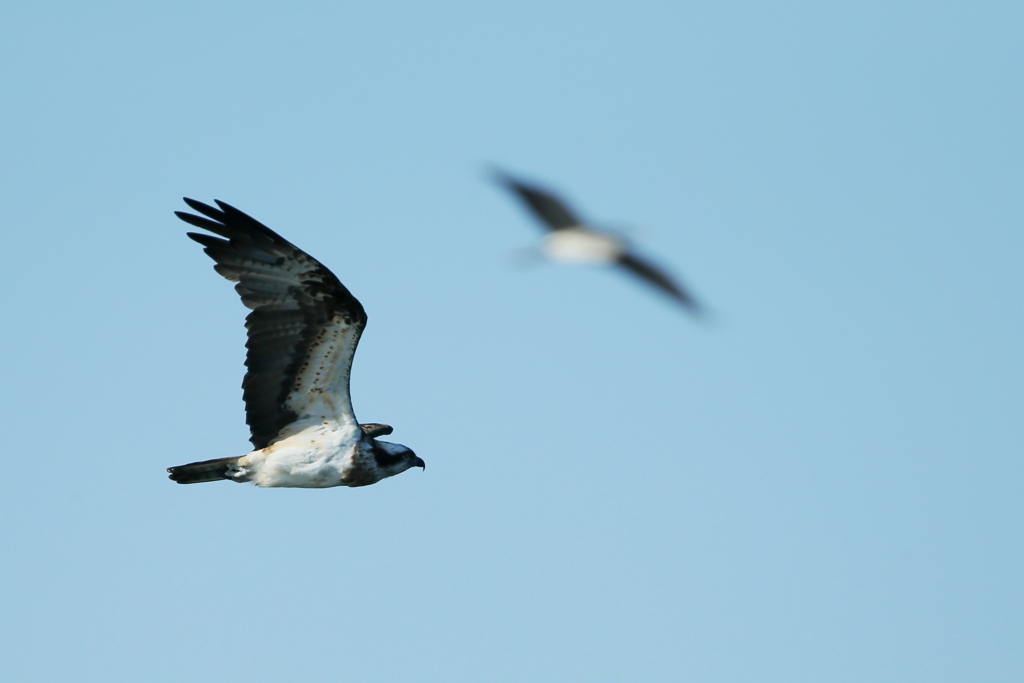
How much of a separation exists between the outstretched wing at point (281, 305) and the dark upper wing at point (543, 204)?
9.44 ft

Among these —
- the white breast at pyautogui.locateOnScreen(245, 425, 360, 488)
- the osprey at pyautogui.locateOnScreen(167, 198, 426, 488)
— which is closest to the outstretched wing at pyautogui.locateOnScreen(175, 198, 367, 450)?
the osprey at pyautogui.locateOnScreen(167, 198, 426, 488)

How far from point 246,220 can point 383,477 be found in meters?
3.05

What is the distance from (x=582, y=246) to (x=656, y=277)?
0.68m

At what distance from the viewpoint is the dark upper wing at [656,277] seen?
10.0 meters

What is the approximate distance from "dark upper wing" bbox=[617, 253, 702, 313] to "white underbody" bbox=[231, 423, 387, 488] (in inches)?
152

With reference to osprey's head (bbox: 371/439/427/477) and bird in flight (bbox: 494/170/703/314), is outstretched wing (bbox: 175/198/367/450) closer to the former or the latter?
osprey's head (bbox: 371/439/427/477)

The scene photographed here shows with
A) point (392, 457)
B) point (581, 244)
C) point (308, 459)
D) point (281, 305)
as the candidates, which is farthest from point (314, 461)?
point (581, 244)

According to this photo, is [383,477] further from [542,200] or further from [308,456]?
[542,200]

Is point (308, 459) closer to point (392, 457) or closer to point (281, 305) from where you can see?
point (392, 457)

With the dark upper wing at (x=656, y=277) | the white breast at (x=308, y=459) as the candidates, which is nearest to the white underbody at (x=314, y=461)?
the white breast at (x=308, y=459)

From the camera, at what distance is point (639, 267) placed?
10.3m

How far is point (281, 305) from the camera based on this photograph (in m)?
12.2

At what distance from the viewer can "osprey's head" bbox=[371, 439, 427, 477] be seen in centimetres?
1280

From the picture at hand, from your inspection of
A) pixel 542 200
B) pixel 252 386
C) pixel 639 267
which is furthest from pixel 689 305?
pixel 252 386
